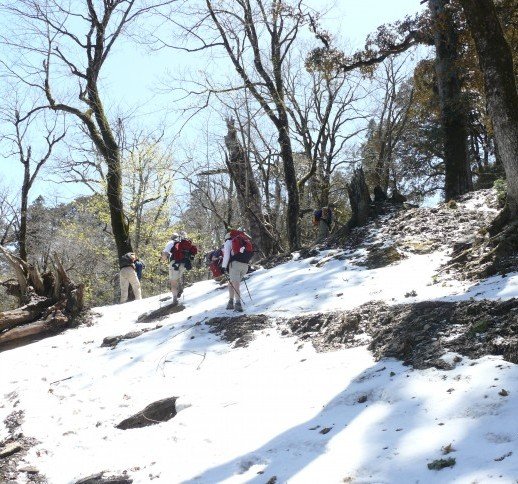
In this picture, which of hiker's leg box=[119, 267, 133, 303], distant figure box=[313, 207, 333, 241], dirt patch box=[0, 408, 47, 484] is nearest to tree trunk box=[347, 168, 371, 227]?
distant figure box=[313, 207, 333, 241]

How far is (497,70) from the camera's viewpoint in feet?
22.9

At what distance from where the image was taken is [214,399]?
5.82 metres

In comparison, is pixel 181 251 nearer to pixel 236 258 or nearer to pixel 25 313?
pixel 236 258

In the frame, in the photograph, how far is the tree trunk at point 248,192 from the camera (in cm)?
1633

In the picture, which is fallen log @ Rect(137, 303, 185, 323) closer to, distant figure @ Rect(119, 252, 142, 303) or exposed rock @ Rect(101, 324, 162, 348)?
exposed rock @ Rect(101, 324, 162, 348)

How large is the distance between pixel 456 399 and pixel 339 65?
11681mm

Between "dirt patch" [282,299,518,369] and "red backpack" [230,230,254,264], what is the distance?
2452 millimetres

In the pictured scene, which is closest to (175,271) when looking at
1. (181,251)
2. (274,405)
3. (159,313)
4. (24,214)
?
(181,251)

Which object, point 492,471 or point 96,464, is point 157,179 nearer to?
point 96,464

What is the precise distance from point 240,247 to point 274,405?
451 centimetres

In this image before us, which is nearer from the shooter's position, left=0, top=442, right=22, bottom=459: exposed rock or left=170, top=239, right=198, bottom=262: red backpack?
left=0, top=442, right=22, bottom=459: exposed rock

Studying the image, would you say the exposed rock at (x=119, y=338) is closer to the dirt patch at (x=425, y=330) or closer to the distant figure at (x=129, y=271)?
the dirt patch at (x=425, y=330)

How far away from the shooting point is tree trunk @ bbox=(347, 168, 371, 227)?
1349 cm

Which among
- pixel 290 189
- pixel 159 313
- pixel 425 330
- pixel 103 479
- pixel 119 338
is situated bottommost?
pixel 103 479
